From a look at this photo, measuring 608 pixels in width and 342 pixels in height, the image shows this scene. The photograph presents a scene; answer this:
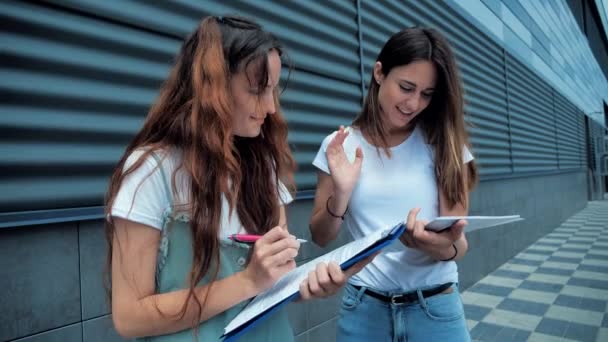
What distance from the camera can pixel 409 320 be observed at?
1.27m

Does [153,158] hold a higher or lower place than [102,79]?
lower

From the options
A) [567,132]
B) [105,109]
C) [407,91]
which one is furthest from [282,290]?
[567,132]

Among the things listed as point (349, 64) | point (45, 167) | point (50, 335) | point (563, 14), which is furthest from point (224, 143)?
point (563, 14)

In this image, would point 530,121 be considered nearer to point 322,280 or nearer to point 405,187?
point 405,187

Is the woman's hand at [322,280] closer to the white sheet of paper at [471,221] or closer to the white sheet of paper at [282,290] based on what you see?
the white sheet of paper at [282,290]

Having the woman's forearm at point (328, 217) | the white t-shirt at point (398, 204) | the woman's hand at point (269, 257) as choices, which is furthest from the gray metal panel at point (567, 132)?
the woman's hand at point (269, 257)

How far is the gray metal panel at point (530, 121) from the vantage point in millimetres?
6598

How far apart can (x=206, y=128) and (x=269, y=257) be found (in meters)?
0.33

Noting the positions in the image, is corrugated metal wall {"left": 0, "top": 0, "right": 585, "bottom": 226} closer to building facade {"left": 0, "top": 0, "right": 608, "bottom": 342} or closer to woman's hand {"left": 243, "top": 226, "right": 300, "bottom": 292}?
building facade {"left": 0, "top": 0, "right": 608, "bottom": 342}

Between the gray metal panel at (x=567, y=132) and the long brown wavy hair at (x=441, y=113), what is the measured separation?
10.2m

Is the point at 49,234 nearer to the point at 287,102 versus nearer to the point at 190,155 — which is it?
the point at 190,155

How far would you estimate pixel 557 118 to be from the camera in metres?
9.82

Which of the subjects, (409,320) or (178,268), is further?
(409,320)

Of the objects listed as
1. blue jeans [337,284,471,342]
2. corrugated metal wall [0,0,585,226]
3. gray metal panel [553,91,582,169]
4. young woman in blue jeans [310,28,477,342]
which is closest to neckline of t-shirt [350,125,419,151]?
young woman in blue jeans [310,28,477,342]
